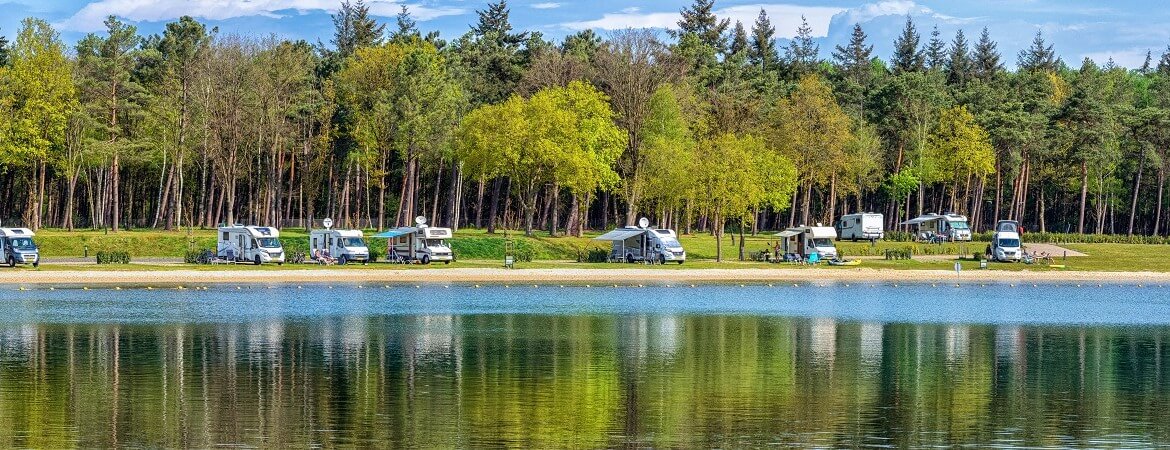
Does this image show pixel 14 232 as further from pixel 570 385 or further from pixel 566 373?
pixel 570 385

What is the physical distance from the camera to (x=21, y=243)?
254 ft

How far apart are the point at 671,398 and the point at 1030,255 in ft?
246

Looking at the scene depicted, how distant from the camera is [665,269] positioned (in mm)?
87250

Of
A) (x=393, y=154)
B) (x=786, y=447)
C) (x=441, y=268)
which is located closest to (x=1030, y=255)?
(x=441, y=268)

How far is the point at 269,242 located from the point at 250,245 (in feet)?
3.70

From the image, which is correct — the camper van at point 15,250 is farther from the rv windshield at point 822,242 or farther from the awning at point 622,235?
the rv windshield at point 822,242

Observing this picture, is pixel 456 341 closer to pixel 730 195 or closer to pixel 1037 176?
pixel 730 195

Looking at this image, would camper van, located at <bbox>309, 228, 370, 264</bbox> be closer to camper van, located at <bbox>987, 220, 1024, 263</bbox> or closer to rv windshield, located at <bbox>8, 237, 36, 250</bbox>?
rv windshield, located at <bbox>8, 237, 36, 250</bbox>

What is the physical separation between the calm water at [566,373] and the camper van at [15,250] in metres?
16.7

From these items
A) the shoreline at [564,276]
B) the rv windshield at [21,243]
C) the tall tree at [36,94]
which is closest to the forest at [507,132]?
the tall tree at [36,94]

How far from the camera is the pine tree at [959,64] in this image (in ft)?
531

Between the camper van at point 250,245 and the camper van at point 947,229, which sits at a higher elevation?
the camper van at point 947,229

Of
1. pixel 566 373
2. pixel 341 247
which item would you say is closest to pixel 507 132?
pixel 341 247

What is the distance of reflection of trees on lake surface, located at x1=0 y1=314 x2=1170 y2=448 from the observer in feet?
83.7
